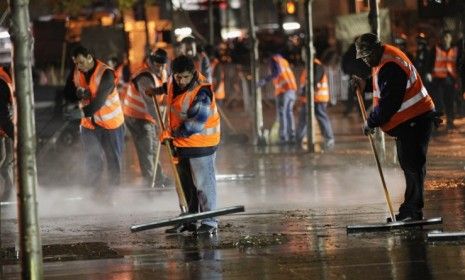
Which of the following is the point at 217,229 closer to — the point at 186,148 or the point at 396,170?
the point at 186,148

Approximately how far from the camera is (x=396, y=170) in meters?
17.6

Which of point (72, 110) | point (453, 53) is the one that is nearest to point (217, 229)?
point (72, 110)

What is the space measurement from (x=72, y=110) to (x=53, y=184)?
145 inches

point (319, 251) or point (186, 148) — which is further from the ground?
point (186, 148)

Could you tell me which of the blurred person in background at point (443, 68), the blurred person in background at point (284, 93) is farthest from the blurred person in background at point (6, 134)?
the blurred person in background at point (443, 68)

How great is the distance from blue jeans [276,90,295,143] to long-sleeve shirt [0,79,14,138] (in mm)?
9433

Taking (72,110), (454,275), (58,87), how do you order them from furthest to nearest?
1. (58,87)
2. (72,110)
3. (454,275)

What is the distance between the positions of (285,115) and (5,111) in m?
9.62

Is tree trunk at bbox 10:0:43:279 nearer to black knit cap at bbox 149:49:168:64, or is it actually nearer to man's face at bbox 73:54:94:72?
man's face at bbox 73:54:94:72

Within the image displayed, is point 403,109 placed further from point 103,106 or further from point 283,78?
point 283,78

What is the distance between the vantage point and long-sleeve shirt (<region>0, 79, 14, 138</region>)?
48.6ft

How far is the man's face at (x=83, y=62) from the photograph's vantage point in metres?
14.3

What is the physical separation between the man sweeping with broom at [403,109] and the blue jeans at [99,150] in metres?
4.11

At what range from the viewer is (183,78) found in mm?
11711
